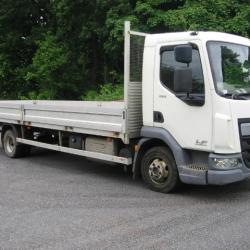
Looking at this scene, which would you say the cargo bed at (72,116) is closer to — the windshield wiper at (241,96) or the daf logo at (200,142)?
the daf logo at (200,142)

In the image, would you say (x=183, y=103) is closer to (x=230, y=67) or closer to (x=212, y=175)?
(x=230, y=67)

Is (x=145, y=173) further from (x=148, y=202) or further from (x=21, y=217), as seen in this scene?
(x=21, y=217)

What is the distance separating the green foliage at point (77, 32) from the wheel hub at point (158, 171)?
7.75 meters

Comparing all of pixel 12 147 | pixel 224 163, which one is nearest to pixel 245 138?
pixel 224 163

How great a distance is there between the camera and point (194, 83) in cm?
692

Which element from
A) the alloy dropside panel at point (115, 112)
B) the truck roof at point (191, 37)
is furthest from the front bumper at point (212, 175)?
the truck roof at point (191, 37)

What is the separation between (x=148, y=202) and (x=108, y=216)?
2.91 ft

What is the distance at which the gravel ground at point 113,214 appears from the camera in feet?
17.6

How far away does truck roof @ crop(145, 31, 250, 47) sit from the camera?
6.99m

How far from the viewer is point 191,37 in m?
7.01

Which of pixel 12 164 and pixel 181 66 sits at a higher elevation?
pixel 181 66

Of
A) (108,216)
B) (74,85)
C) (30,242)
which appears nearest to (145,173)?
(108,216)

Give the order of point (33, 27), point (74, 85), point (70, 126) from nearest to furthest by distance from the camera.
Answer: point (70, 126) < point (74, 85) < point (33, 27)

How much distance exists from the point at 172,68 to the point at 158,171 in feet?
5.32
